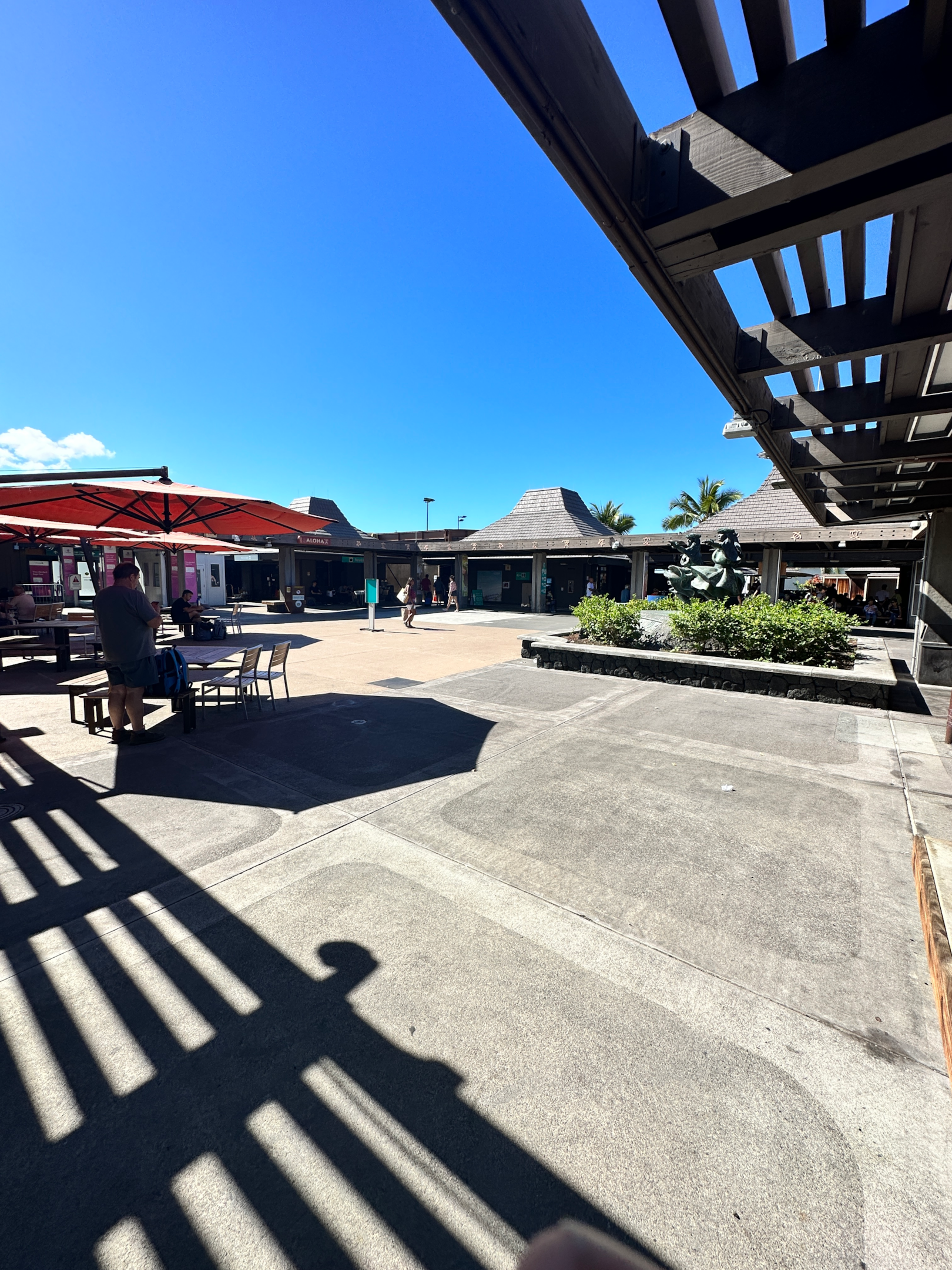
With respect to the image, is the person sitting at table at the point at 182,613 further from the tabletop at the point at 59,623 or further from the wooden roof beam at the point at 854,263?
the wooden roof beam at the point at 854,263

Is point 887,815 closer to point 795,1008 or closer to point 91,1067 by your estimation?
point 795,1008

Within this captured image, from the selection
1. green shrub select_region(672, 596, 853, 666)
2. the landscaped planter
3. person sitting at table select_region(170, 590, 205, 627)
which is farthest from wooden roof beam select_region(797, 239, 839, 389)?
person sitting at table select_region(170, 590, 205, 627)

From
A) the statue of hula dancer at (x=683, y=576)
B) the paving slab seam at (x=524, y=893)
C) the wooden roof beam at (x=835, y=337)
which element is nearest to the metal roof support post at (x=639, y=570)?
the statue of hula dancer at (x=683, y=576)

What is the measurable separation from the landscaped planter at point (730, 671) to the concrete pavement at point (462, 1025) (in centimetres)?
371

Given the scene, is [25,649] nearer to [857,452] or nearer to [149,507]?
[149,507]

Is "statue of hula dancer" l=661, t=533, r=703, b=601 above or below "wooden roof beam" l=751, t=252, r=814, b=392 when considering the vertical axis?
below

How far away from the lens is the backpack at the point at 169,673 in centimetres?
611

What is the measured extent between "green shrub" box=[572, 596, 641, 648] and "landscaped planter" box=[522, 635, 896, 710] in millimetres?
545

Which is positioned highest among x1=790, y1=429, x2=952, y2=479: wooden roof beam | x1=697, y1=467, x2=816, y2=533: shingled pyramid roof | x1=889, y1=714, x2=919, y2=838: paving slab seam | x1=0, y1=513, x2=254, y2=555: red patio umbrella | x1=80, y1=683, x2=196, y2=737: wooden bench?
x1=697, y1=467, x2=816, y2=533: shingled pyramid roof

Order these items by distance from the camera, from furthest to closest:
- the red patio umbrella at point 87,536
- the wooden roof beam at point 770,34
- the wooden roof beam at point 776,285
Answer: the red patio umbrella at point 87,536, the wooden roof beam at point 776,285, the wooden roof beam at point 770,34

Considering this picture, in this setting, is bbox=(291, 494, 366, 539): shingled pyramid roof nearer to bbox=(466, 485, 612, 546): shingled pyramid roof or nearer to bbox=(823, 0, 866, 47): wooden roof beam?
bbox=(466, 485, 612, 546): shingled pyramid roof

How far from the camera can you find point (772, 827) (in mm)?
4129

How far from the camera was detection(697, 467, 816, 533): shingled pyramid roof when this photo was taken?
68.6ft

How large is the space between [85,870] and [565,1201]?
3.29 metres
